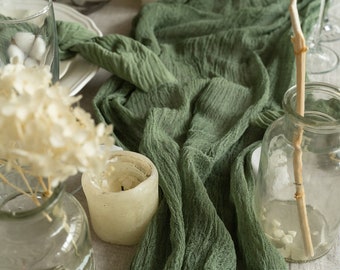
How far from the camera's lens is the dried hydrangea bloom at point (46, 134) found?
0.30m

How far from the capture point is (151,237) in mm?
484

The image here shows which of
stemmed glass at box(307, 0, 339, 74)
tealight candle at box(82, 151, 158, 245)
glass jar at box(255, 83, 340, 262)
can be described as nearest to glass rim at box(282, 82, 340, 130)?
glass jar at box(255, 83, 340, 262)

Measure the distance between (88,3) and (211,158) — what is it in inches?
16.1

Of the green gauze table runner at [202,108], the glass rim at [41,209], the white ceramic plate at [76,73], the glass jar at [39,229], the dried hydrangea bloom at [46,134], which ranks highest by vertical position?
the dried hydrangea bloom at [46,134]

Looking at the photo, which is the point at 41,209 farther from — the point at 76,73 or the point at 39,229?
the point at 76,73

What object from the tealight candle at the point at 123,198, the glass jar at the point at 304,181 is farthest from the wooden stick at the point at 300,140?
the tealight candle at the point at 123,198

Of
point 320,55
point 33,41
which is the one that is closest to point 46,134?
point 33,41

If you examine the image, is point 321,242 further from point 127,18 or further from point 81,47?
point 127,18

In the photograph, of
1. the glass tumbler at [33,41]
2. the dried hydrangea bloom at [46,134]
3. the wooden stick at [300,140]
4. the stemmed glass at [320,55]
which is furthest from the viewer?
the stemmed glass at [320,55]

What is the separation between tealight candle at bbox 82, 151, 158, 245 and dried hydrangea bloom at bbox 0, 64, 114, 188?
155 millimetres

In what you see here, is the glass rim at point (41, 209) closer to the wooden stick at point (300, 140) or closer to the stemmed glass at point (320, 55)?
the wooden stick at point (300, 140)

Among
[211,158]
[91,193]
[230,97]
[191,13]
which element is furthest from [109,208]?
[191,13]

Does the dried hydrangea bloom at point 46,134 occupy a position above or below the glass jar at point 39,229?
above

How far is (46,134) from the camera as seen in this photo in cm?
30
